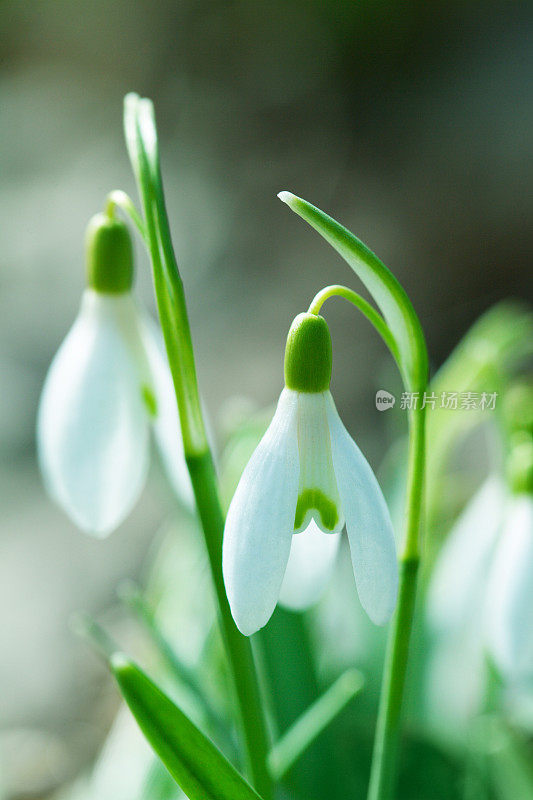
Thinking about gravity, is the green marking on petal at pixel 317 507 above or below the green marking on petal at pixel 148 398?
below

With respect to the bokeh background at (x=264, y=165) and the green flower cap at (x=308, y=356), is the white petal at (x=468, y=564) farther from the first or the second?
the bokeh background at (x=264, y=165)

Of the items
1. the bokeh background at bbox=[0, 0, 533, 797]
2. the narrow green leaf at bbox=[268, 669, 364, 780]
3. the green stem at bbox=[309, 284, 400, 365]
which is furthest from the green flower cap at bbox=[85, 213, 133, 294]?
the bokeh background at bbox=[0, 0, 533, 797]

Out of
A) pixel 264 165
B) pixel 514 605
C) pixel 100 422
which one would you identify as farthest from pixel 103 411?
pixel 264 165

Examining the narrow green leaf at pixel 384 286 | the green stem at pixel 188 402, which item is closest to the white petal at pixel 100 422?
the green stem at pixel 188 402

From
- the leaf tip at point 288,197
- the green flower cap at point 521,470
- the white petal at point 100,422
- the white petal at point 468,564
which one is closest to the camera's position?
the leaf tip at point 288,197

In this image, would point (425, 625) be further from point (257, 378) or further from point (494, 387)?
point (257, 378)

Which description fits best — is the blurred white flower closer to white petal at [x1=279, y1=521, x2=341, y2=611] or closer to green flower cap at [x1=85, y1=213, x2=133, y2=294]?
green flower cap at [x1=85, y1=213, x2=133, y2=294]

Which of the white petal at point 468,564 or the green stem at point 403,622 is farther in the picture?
the white petal at point 468,564

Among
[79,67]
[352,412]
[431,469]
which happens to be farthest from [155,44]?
[431,469]
